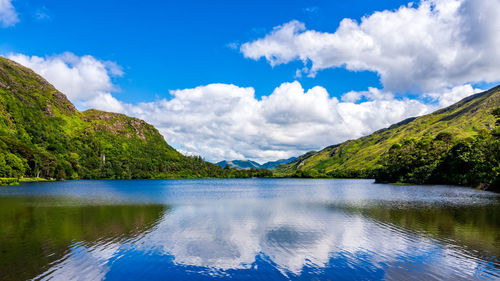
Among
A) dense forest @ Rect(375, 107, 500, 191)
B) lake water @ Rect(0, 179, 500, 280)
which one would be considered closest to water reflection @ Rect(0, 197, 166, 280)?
lake water @ Rect(0, 179, 500, 280)

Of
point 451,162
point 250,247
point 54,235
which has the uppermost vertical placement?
point 451,162

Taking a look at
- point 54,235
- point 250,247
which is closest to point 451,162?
point 250,247

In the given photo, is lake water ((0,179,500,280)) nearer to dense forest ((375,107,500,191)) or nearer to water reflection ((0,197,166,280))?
water reflection ((0,197,166,280))

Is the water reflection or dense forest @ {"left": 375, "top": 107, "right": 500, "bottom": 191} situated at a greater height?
dense forest @ {"left": 375, "top": 107, "right": 500, "bottom": 191}

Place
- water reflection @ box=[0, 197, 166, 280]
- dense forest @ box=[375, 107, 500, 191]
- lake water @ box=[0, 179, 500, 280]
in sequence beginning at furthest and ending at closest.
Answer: dense forest @ box=[375, 107, 500, 191], water reflection @ box=[0, 197, 166, 280], lake water @ box=[0, 179, 500, 280]

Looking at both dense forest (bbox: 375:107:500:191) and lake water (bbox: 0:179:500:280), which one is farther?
dense forest (bbox: 375:107:500:191)

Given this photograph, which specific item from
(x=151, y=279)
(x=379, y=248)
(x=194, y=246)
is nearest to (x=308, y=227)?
(x=379, y=248)

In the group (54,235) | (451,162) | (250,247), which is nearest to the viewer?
(250,247)

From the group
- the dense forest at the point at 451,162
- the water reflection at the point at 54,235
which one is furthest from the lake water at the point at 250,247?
the dense forest at the point at 451,162

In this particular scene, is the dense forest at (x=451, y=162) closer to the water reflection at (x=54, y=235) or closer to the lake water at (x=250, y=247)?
the lake water at (x=250, y=247)

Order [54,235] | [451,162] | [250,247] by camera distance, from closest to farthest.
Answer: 1. [250,247]
2. [54,235]
3. [451,162]

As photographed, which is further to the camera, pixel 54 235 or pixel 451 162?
pixel 451 162

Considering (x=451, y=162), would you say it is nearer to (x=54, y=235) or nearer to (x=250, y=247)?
(x=250, y=247)

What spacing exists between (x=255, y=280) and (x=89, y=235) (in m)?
22.9
